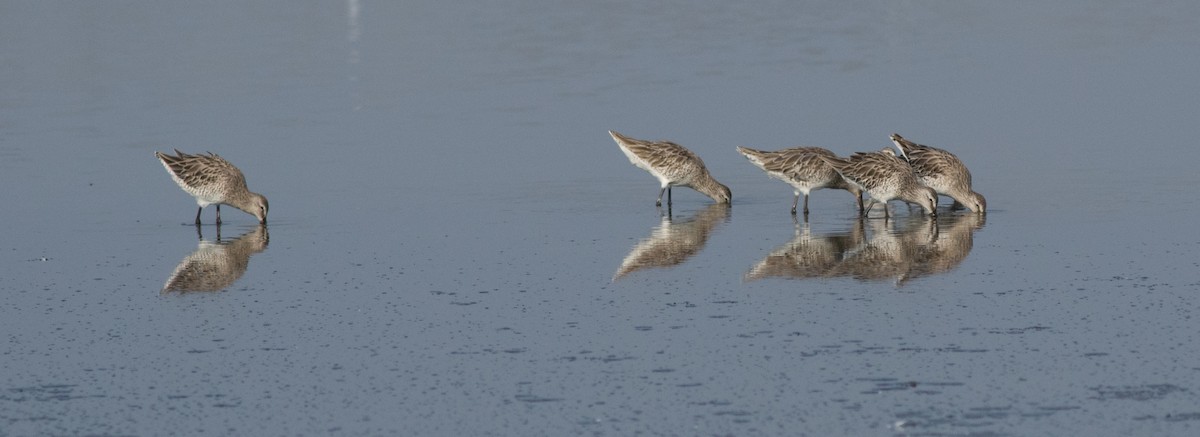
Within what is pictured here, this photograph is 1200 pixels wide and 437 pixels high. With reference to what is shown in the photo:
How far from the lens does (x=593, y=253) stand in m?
15.7

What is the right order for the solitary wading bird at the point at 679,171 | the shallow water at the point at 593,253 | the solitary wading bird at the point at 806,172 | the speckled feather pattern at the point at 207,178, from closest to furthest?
1. the shallow water at the point at 593,253
2. the speckled feather pattern at the point at 207,178
3. the solitary wading bird at the point at 806,172
4. the solitary wading bird at the point at 679,171

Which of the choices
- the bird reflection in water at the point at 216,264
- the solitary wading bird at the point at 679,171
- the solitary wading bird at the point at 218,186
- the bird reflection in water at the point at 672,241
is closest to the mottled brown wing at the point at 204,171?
the solitary wading bird at the point at 218,186

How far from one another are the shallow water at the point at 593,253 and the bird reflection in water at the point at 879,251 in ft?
0.25

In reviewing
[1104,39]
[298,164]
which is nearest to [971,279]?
[298,164]

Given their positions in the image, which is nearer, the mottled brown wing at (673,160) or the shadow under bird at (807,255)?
the shadow under bird at (807,255)

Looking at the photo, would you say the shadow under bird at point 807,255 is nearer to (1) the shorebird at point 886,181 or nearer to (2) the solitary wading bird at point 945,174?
(1) the shorebird at point 886,181

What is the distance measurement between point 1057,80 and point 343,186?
1484 cm

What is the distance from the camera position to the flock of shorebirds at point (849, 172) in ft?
60.0

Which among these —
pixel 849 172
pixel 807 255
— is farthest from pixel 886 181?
pixel 807 255

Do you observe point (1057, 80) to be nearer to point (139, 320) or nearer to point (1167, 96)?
point (1167, 96)

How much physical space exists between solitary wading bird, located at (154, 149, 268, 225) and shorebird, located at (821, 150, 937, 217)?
6421 millimetres

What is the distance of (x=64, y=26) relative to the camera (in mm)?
44781

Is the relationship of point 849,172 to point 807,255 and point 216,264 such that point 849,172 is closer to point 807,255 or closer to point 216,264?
point 807,255

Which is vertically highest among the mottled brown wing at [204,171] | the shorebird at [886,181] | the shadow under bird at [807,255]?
the mottled brown wing at [204,171]
